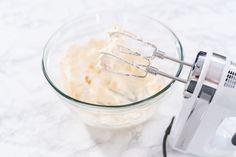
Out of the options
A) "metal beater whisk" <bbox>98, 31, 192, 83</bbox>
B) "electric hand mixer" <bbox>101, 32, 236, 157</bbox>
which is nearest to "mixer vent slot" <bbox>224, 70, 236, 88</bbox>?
"electric hand mixer" <bbox>101, 32, 236, 157</bbox>

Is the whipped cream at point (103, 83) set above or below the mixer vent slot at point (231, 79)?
below

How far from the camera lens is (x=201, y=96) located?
498 mm

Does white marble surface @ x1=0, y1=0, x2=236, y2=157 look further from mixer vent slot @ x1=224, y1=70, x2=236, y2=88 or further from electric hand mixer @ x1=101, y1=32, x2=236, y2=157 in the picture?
mixer vent slot @ x1=224, y1=70, x2=236, y2=88

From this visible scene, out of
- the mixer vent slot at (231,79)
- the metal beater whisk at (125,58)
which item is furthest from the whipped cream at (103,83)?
the mixer vent slot at (231,79)

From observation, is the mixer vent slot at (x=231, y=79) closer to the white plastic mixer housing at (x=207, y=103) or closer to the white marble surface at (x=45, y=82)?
the white plastic mixer housing at (x=207, y=103)

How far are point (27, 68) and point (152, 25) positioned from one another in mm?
239

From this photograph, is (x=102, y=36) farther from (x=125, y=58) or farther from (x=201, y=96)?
(x=201, y=96)

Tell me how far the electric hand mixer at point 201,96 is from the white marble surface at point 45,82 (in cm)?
5

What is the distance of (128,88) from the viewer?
1.99ft

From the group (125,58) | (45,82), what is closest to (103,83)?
(125,58)

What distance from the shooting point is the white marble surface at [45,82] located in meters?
0.64

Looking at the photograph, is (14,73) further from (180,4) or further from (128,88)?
(180,4)

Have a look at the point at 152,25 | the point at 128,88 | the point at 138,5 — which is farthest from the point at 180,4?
the point at 128,88

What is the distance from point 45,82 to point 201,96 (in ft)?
1.04
